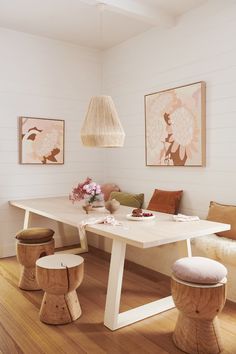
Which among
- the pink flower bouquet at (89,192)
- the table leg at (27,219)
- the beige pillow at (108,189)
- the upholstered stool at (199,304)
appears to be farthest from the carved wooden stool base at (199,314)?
the beige pillow at (108,189)

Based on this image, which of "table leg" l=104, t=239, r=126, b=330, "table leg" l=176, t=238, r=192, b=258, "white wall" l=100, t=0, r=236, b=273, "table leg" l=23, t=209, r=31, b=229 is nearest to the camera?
"table leg" l=104, t=239, r=126, b=330

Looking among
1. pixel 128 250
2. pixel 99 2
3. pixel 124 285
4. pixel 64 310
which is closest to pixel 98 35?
pixel 99 2

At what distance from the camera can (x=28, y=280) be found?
313 centimetres

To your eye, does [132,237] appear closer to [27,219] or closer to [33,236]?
[33,236]

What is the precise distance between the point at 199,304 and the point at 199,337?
0.24m

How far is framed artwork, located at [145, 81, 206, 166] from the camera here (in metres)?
3.55

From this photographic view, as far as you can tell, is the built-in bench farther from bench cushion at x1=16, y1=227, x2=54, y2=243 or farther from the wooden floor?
bench cushion at x1=16, y1=227, x2=54, y2=243

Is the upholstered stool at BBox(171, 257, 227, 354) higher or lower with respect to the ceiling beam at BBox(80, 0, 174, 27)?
lower

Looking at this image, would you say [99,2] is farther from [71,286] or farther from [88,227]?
[71,286]

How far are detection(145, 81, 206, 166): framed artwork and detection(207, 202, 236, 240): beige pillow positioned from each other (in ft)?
1.79

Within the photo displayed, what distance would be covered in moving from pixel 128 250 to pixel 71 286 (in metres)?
1.46

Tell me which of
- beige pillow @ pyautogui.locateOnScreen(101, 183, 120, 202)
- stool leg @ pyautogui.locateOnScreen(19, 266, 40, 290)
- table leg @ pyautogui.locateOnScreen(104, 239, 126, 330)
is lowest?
stool leg @ pyautogui.locateOnScreen(19, 266, 40, 290)

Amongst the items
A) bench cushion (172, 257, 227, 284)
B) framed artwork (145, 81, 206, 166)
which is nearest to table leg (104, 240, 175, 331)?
bench cushion (172, 257, 227, 284)

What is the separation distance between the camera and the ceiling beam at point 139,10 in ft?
10.7
